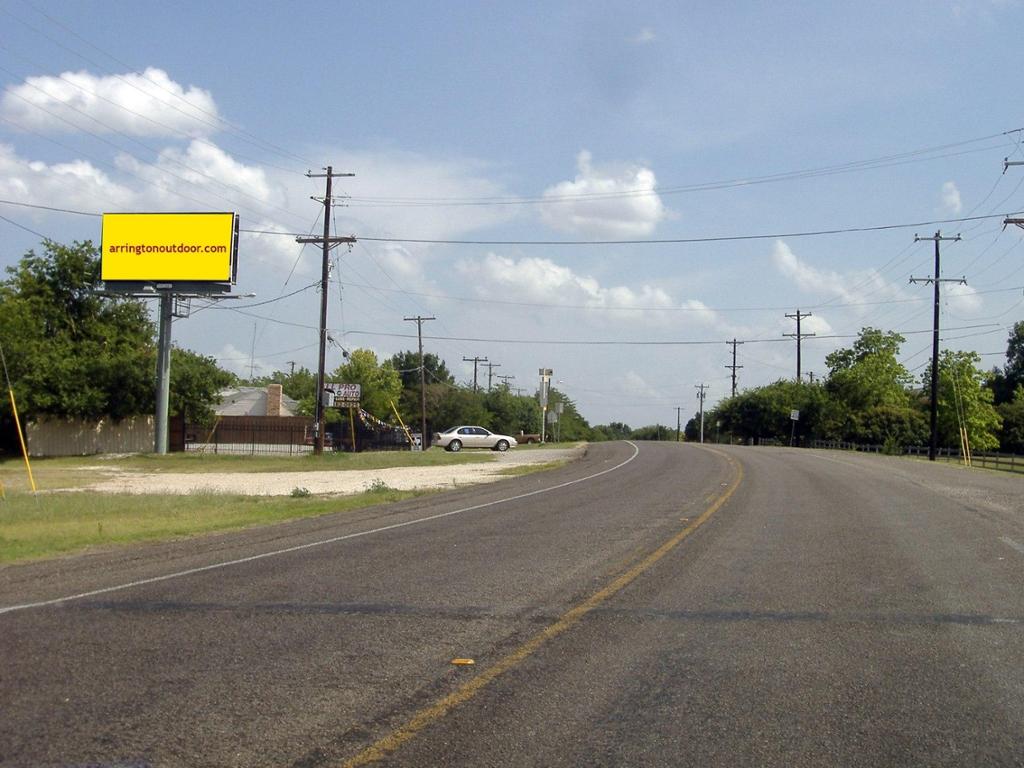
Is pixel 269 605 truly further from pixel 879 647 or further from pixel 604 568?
pixel 879 647

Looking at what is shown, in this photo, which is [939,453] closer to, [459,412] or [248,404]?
[459,412]

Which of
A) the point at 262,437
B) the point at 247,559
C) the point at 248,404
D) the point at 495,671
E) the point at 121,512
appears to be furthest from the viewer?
the point at 248,404

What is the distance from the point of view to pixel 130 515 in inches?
789

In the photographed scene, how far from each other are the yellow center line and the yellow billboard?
3752 centimetres

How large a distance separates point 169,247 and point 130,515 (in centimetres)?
2998

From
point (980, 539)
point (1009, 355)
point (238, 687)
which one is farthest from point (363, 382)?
point (238, 687)

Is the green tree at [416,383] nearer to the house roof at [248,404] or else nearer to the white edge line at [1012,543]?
the house roof at [248,404]

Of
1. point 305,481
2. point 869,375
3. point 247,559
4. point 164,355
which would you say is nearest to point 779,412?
point 869,375

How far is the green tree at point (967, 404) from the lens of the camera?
79.7 metres

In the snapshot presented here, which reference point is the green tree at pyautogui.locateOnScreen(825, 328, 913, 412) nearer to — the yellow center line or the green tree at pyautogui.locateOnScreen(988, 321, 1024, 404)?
the green tree at pyautogui.locateOnScreen(988, 321, 1024, 404)

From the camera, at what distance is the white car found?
59156mm

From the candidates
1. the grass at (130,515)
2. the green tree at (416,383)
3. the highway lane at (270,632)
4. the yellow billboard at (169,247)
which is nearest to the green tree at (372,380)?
the green tree at (416,383)

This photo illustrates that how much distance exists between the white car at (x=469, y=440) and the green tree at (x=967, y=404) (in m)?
39.2

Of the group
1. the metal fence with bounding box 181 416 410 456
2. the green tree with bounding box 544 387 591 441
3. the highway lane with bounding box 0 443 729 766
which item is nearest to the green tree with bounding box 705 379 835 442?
the green tree with bounding box 544 387 591 441
